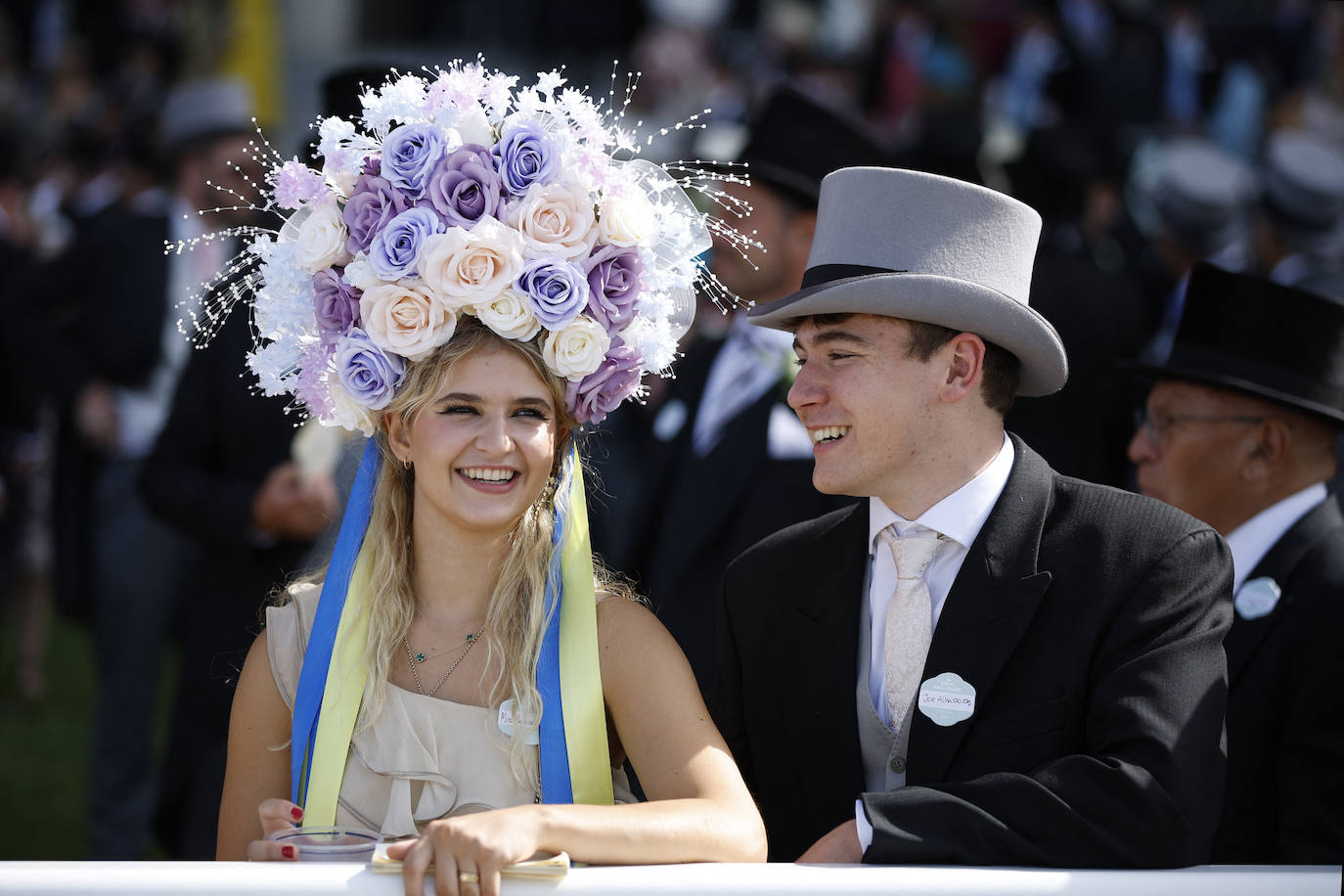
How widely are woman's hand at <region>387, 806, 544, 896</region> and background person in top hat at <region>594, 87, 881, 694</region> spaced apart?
201cm

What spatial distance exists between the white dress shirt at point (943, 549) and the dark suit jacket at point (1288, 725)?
2.50 ft

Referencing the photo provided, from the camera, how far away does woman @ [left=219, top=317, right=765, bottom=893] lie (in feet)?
9.18

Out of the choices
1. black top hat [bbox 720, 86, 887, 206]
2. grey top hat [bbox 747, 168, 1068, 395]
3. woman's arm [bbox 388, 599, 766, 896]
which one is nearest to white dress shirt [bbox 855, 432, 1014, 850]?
grey top hat [bbox 747, 168, 1068, 395]

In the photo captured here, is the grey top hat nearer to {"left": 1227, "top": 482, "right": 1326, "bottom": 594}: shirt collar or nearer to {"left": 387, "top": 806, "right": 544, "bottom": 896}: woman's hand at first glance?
{"left": 1227, "top": 482, "right": 1326, "bottom": 594}: shirt collar

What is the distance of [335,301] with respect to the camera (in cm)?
286

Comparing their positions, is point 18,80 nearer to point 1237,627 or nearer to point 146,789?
point 146,789

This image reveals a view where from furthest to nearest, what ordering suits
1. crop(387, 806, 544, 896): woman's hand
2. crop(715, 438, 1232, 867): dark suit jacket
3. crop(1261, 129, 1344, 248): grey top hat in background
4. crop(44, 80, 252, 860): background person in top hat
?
crop(1261, 129, 1344, 248): grey top hat in background < crop(44, 80, 252, 860): background person in top hat < crop(715, 438, 1232, 867): dark suit jacket < crop(387, 806, 544, 896): woman's hand

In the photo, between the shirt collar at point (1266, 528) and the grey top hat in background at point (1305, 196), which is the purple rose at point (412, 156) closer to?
the shirt collar at point (1266, 528)

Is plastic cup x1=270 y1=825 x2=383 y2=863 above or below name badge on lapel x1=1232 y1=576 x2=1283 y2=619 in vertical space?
below

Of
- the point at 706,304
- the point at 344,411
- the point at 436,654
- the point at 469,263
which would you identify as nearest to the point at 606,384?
the point at 469,263

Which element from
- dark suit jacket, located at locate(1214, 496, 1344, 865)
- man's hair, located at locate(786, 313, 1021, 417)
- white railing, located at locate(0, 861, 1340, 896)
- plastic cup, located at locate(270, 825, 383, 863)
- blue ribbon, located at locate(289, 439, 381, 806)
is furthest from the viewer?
dark suit jacket, located at locate(1214, 496, 1344, 865)

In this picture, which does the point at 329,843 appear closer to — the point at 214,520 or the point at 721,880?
the point at 721,880

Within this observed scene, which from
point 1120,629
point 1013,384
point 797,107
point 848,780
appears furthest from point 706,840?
point 797,107

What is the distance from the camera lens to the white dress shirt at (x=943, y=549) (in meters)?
3.00
